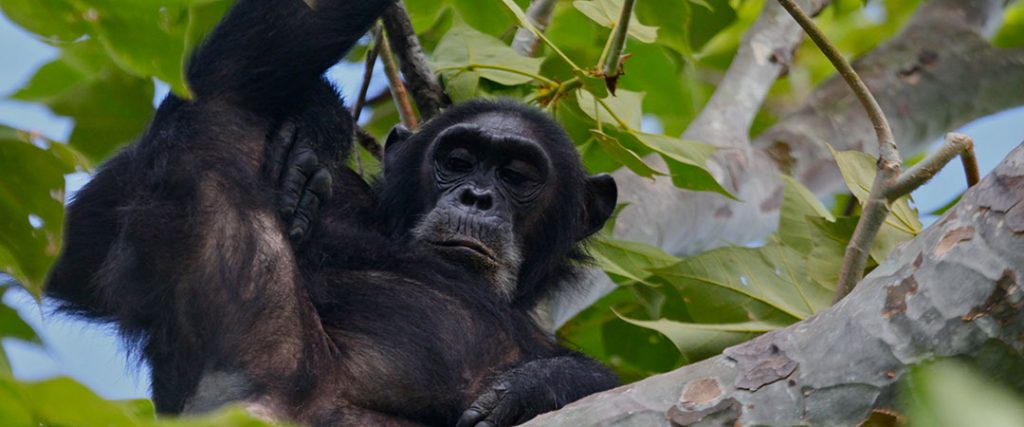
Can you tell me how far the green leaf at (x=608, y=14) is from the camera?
5.17 meters

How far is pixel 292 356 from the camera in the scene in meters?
4.15

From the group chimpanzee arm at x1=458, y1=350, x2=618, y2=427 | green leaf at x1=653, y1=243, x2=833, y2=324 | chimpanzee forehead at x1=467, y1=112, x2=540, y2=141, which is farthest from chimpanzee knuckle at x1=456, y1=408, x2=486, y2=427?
chimpanzee forehead at x1=467, y1=112, x2=540, y2=141

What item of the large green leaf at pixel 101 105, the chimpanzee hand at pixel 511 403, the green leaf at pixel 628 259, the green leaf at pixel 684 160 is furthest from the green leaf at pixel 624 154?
the large green leaf at pixel 101 105

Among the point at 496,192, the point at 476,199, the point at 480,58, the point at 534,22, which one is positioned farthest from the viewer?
the point at 534,22

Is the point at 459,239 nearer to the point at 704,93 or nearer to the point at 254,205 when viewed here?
the point at 254,205

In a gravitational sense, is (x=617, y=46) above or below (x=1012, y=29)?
below

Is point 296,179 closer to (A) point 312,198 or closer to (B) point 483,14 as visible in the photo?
(A) point 312,198

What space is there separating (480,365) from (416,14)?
1747 mm

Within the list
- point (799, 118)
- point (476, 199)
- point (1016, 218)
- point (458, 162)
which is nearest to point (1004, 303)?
point (1016, 218)

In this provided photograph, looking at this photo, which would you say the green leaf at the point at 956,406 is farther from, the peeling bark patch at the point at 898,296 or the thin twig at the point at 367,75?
the thin twig at the point at 367,75

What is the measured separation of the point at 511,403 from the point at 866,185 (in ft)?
5.56

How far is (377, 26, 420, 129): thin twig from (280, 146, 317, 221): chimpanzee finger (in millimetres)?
958

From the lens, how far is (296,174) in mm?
4473

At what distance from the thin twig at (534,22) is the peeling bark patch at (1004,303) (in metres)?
3.52
